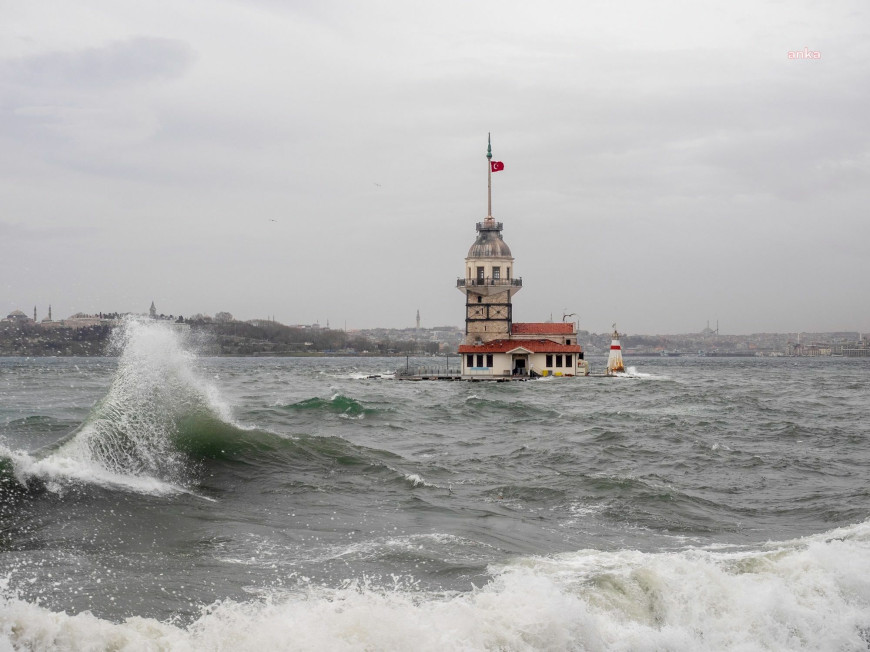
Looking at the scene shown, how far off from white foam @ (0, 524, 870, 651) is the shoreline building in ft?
153

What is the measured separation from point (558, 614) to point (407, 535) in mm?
4254

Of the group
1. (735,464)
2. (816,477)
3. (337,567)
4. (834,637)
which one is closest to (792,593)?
(834,637)

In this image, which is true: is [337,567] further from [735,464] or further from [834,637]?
[735,464]

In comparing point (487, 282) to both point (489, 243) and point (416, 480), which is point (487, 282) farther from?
point (416, 480)

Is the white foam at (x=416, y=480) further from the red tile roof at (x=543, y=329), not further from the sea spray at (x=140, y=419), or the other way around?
the red tile roof at (x=543, y=329)

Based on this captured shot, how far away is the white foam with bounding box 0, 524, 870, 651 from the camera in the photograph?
6.96 m

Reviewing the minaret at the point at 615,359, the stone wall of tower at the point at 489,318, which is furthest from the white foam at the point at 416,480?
the minaret at the point at 615,359

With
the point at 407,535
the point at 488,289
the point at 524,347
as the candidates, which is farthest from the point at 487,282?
the point at 407,535

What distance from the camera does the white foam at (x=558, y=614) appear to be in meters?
→ 6.96

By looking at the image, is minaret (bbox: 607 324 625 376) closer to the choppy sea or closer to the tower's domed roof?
the tower's domed roof

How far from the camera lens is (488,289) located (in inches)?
2350

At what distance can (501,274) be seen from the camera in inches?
2377

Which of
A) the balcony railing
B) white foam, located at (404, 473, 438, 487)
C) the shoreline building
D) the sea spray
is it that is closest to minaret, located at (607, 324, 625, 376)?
the shoreline building

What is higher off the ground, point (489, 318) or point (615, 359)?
point (489, 318)
